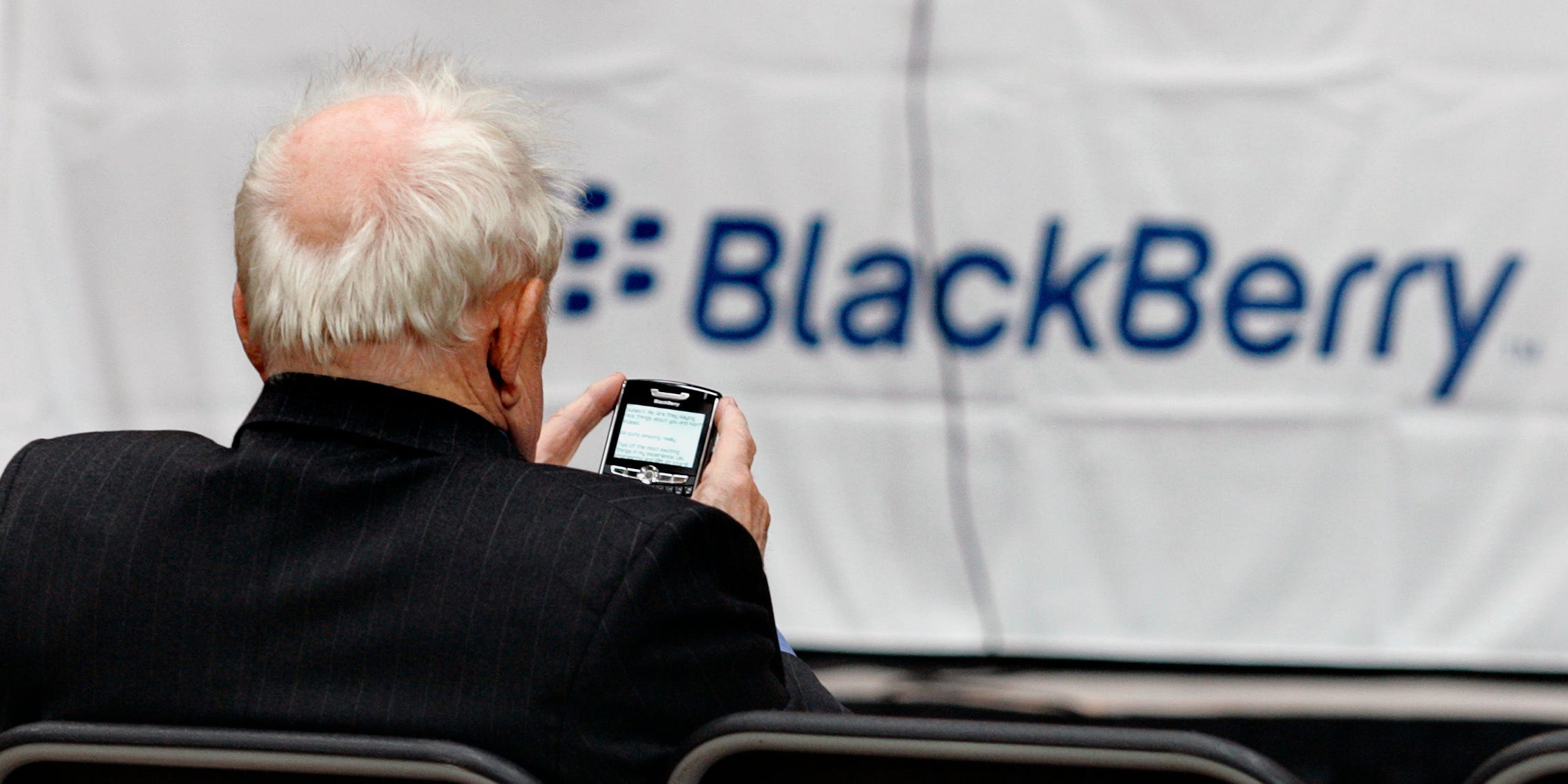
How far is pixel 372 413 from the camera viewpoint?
99 centimetres

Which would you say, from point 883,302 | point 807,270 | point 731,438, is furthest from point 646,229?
point 731,438

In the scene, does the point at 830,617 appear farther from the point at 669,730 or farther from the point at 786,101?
the point at 669,730

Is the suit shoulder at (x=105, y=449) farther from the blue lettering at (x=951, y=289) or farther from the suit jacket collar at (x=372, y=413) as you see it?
the blue lettering at (x=951, y=289)

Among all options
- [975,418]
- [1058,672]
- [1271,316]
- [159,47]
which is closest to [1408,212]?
[1271,316]

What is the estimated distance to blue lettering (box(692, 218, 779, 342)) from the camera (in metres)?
2.40

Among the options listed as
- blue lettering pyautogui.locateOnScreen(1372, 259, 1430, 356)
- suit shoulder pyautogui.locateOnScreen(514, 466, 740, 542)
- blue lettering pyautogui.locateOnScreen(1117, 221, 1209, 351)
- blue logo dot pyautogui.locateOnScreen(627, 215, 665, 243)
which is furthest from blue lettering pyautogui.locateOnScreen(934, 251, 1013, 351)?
suit shoulder pyautogui.locateOnScreen(514, 466, 740, 542)

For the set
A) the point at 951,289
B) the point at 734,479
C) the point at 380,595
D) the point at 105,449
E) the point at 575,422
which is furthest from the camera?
the point at 951,289

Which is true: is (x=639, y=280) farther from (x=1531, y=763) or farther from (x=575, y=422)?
(x=1531, y=763)

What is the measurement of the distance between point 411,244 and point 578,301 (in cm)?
147

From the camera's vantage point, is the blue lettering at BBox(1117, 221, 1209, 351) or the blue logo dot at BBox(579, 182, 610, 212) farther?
the blue logo dot at BBox(579, 182, 610, 212)

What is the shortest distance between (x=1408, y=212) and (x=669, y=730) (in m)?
1.76

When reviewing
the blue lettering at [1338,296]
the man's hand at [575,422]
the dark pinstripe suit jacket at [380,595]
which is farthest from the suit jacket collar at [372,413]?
the blue lettering at [1338,296]

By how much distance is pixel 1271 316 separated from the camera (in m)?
2.30

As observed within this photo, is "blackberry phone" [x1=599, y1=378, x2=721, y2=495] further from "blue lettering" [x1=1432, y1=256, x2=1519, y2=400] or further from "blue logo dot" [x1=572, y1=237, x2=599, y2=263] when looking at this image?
"blue lettering" [x1=1432, y1=256, x2=1519, y2=400]
